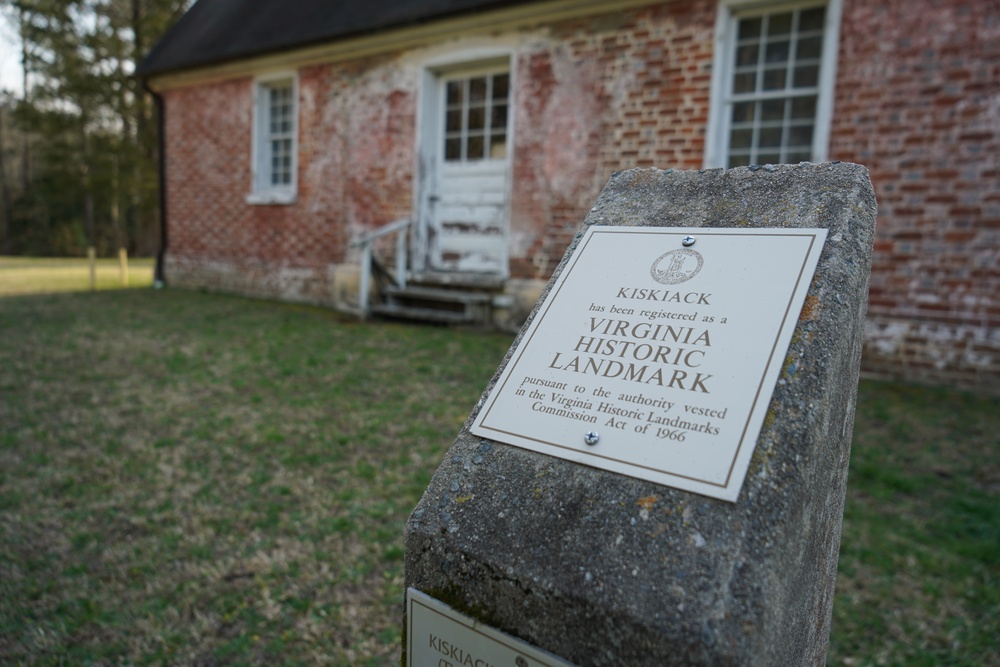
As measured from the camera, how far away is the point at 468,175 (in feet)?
26.9

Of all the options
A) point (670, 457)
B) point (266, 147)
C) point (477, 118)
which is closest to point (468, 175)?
point (477, 118)

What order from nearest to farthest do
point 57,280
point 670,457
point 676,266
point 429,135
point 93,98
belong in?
point 670,457 < point 676,266 < point 429,135 < point 57,280 < point 93,98

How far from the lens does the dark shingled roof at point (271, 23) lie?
794 centimetres

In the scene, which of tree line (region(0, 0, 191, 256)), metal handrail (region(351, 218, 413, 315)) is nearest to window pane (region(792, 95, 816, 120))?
metal handrail (region(351, 218, 413, 315))

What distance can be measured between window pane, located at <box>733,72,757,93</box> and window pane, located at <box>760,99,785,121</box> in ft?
0.66

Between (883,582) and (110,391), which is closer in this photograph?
(883,582)

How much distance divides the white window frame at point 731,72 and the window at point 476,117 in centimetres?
255

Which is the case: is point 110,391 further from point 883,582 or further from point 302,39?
point 302,39

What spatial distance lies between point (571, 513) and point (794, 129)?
5959 mm

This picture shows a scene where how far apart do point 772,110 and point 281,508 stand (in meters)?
5.59

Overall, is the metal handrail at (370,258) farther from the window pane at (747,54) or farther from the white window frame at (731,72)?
the window pane at (747,54)

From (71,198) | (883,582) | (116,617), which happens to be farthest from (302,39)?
(71,198)

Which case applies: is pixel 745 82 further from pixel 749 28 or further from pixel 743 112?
pixel 749 28

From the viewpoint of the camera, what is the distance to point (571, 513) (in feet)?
4.18
